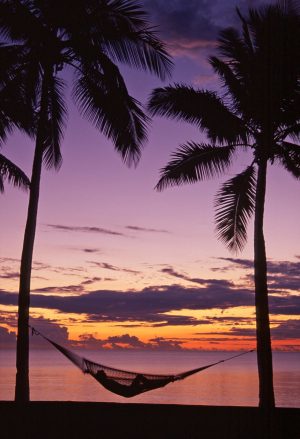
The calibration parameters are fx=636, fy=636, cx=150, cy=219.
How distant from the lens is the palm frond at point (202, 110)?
11.9 metres

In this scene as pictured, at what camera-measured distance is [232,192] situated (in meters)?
12.6

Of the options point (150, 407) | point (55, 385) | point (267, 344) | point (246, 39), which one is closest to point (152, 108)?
point (246, 39)

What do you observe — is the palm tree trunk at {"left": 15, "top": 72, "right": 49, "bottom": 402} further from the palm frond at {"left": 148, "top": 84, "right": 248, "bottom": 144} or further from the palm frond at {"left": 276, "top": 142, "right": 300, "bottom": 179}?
the palm frond at {"left": 276, "top": 142, "right": 300, "bottom": 179}

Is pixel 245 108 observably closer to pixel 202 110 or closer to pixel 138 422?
pixel 202 110

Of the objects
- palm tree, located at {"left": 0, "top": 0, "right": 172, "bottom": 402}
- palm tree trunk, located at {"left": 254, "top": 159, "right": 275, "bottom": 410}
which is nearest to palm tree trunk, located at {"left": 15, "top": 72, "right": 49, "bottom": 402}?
palm tree, located at {"left": 0, "top": 0, "right": 172, "bottom": 402}

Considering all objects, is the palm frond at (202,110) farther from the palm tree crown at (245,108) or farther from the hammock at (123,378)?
the hammock at (123,378)

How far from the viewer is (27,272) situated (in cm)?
1091

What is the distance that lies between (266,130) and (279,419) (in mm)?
4809

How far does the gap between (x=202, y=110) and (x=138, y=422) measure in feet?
19.0

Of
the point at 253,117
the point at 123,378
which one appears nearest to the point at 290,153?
the point at 253,117

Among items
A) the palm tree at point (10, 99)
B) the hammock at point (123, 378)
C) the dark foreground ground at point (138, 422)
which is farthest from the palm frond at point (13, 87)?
the dark foreground ground at point (138, 422)

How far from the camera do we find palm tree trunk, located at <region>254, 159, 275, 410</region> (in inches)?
428

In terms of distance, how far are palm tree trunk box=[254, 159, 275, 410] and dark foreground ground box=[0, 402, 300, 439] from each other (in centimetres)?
105

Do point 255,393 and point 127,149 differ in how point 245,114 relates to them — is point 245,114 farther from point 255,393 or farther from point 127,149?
point 255,393
